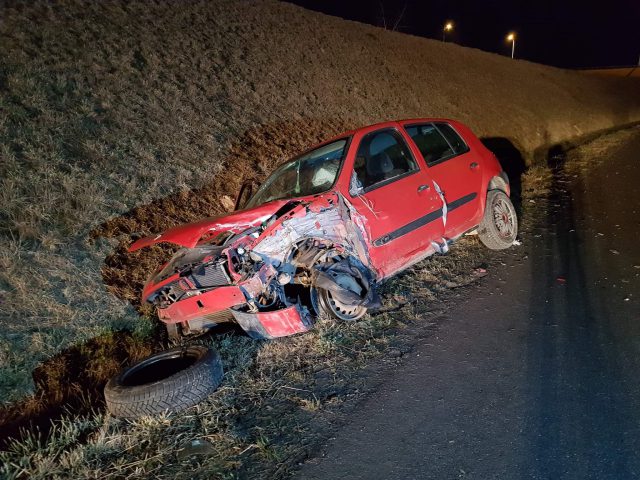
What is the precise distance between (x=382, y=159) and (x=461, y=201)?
1.26 meters

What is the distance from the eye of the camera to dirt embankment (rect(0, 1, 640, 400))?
4926 mm

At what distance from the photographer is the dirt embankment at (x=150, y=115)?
16.2ft

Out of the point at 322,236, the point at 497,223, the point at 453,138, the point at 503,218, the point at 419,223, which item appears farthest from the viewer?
the point at 503,218

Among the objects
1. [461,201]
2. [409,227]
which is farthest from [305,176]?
[461,201]

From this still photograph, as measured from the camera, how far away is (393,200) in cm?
422

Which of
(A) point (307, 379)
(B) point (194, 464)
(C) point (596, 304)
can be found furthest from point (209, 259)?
(C) point (596, 304)

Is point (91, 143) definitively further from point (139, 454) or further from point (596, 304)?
point (596, 304)

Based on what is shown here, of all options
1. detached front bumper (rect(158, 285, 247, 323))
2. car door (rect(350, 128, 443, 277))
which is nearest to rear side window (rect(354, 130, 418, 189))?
car door (rect(350, 128, 443, 277))

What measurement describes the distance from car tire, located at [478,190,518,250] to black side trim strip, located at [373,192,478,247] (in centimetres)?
48

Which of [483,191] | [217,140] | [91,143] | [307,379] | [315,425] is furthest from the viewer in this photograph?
[217,140]

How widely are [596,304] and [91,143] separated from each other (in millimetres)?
7971

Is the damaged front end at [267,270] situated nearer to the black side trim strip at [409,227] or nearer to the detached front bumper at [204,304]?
the detached front bumper at [204,304]

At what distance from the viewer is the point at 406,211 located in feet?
14.1

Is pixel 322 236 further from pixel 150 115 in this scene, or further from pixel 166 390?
pixel 150 115
